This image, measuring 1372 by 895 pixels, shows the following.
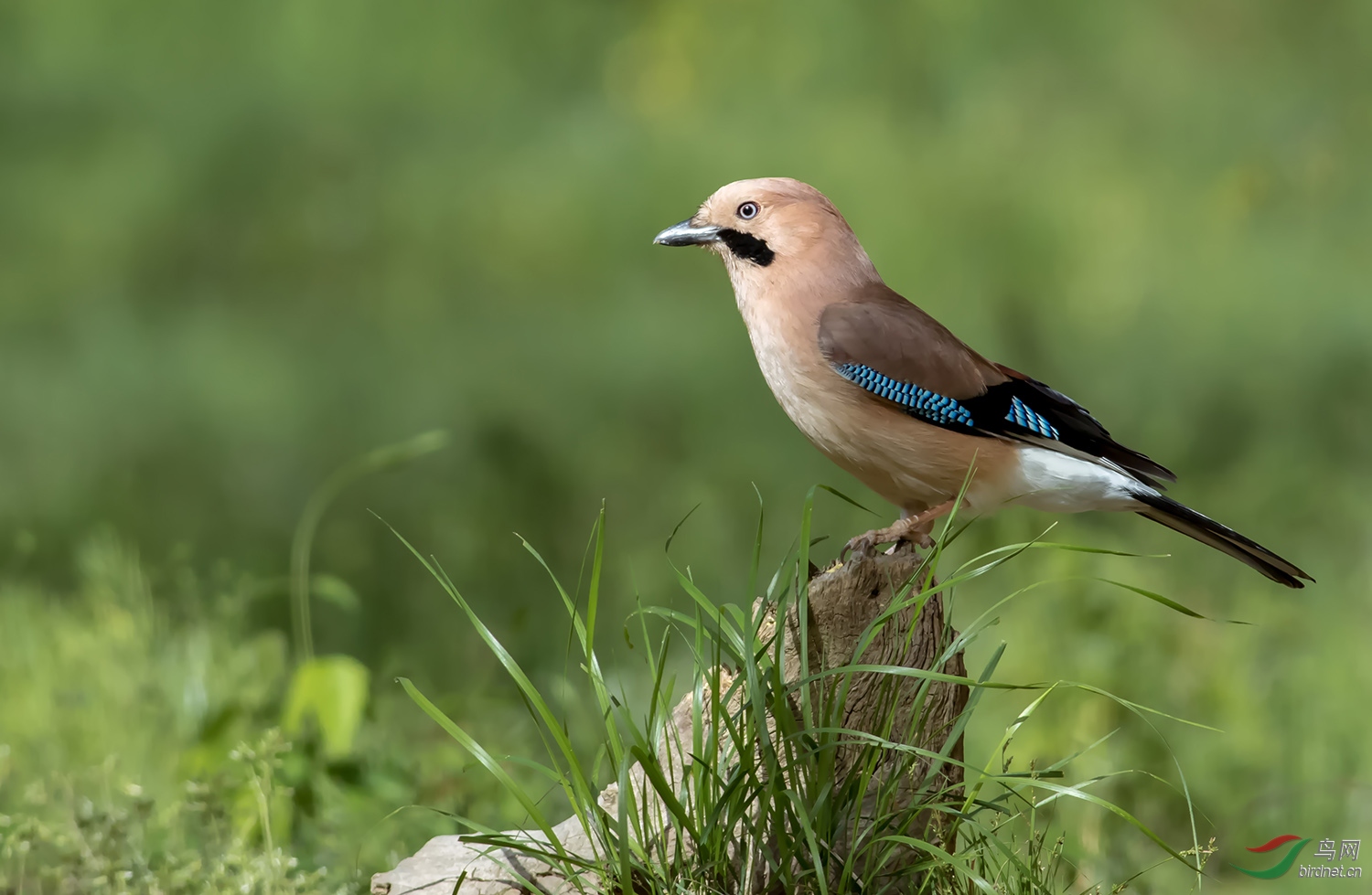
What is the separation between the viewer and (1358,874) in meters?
4.64

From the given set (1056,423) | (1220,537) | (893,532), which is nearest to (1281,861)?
(1220,537)

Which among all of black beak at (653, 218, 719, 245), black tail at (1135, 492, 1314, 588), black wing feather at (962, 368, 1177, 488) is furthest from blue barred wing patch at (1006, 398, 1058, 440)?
black beak at (653, 218, 719, 245)

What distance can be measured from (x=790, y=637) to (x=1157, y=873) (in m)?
2.10

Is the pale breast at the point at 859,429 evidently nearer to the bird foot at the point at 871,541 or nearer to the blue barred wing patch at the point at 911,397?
the blue barred wing patch at the point at 911,397

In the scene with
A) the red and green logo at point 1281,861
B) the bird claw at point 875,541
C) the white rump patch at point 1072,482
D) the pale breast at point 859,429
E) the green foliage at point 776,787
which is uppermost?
the pale breast at point 859,429

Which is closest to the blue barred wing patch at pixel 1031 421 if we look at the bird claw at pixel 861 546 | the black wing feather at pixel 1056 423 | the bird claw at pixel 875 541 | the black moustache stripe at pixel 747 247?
the black wing feather at pixel 1056 423

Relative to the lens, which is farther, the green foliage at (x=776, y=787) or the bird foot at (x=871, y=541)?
the bird foot at (x=871, y=541)

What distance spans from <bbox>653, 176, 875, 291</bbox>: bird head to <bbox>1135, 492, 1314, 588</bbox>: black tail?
1070 millimetres

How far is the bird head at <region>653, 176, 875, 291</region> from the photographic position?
3.69m

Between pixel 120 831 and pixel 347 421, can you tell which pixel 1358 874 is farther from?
pixel 347 421

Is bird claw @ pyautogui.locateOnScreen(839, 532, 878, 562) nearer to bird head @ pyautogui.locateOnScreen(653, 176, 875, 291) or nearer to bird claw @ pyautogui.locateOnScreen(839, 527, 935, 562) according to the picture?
bird claw @ pyautogui.locateOnScreen(839, 527, 935, 562)

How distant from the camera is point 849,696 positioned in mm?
3246

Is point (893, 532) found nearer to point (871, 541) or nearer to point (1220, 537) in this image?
point (871, 541)

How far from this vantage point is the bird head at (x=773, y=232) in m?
3.69
